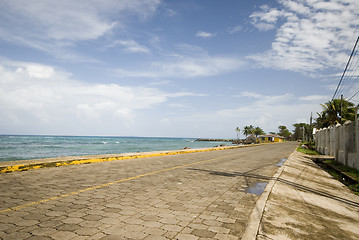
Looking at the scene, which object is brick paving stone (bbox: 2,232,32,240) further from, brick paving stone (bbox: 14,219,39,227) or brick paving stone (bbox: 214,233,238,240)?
brick paving stone (bbox: 214,233,238,240)

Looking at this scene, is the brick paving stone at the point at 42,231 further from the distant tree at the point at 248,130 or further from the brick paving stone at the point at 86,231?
the distant tree at the point at 248,130

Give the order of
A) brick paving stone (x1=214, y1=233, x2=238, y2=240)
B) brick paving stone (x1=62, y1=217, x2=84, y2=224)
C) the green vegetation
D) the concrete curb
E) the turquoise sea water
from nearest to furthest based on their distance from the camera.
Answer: brick paving stone (x1=214, y1=233, x2=238, y2=240)
the concrete curb
brick paving stone (x1=62, y1=217, x2=84, y2=224)
the turquoise sea water
the green vegetation

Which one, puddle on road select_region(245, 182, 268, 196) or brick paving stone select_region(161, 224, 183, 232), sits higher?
brick paving stone select_region(161, 224, 183, 232)

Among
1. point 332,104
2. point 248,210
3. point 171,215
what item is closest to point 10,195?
point 171,215

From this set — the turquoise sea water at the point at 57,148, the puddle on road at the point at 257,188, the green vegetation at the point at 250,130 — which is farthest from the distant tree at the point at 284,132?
the puddle on road at the point at 257,188

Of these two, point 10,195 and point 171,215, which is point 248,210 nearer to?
point 171,215

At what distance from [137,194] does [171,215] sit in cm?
162

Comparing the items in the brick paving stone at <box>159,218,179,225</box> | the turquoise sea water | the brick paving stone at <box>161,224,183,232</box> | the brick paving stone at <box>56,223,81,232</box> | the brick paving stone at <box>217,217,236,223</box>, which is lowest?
the turquoise sea water

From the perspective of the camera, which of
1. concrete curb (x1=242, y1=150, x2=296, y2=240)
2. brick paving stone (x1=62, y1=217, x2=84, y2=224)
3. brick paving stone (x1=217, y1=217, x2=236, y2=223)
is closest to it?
concrete curb (x1=242, y1=150, x2=296, y2=240)

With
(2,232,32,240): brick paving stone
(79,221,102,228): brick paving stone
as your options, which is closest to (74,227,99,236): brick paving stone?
(79,221,102,228): brick paving stone

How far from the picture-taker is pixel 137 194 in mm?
5664

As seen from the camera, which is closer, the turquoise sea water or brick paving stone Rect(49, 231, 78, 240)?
brick paving stone Rect(49, 231, 78, 240)

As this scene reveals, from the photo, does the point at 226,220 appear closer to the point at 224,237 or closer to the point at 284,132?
the point at 224,237

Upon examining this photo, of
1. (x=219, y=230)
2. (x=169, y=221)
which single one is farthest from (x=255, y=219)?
(x=169, y=221)
